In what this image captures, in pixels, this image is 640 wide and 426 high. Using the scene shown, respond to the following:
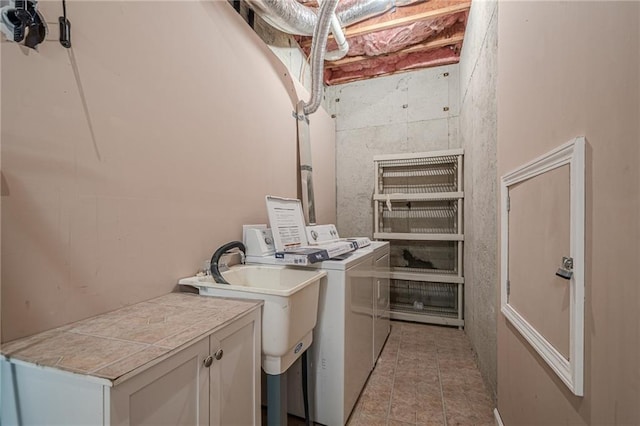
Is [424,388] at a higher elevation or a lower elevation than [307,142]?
lower

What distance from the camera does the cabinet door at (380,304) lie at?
7.38 feet

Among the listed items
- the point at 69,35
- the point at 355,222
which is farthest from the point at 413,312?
the point at 69,35

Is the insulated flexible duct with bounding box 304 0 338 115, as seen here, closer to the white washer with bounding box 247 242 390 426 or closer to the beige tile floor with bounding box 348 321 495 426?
the white washer with bounding box 247 242 390 426

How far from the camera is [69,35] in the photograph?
92cm

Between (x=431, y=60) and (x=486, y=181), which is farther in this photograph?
(x=431, y=60)

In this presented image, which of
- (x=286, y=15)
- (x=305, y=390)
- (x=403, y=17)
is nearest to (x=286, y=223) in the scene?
(x=305, y=390)

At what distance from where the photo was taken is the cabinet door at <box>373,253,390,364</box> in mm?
2250

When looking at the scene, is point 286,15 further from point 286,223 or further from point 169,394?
point 169,394

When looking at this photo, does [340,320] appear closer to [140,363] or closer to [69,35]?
[140,363]

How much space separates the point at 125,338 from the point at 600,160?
1.37 metres

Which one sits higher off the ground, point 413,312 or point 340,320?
point 340,320

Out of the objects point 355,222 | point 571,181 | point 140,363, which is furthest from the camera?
point 355,222

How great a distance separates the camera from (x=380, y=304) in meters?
2.42

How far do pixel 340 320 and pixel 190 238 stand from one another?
0.93 metres
